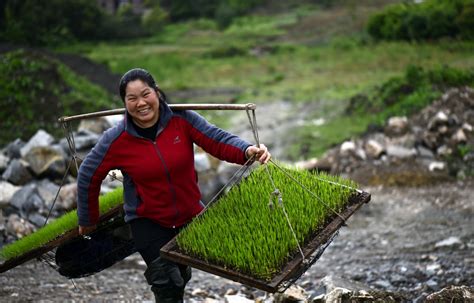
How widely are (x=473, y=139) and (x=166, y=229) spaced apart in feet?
24.5

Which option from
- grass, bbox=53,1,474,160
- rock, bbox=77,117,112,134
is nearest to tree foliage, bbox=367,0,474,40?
grass, bbox=53,1,474,160

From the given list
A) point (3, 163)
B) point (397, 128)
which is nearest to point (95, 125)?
point (3, 163)

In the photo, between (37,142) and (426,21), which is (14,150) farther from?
(426,21)

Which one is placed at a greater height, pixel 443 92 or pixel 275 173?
pixel 275 173

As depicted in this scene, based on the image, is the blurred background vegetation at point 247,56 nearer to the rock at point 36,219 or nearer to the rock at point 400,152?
the rock at point 400,152

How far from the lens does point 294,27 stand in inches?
1534

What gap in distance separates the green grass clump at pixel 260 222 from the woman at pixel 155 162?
24 cm

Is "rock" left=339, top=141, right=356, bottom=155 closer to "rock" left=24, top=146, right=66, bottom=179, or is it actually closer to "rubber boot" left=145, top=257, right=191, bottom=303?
"rock" left=24, top=146, right=66, bottom=179

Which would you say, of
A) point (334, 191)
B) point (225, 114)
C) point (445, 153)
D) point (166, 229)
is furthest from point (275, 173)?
point (225, 114)

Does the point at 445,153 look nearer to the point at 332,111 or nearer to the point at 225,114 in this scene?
the point at 332,111

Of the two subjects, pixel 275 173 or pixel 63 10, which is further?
pixel 63 10

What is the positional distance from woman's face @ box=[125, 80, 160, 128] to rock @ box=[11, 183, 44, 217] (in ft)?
14.1

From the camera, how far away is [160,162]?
3.50 m

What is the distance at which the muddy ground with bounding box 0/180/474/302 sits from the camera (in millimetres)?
5254
